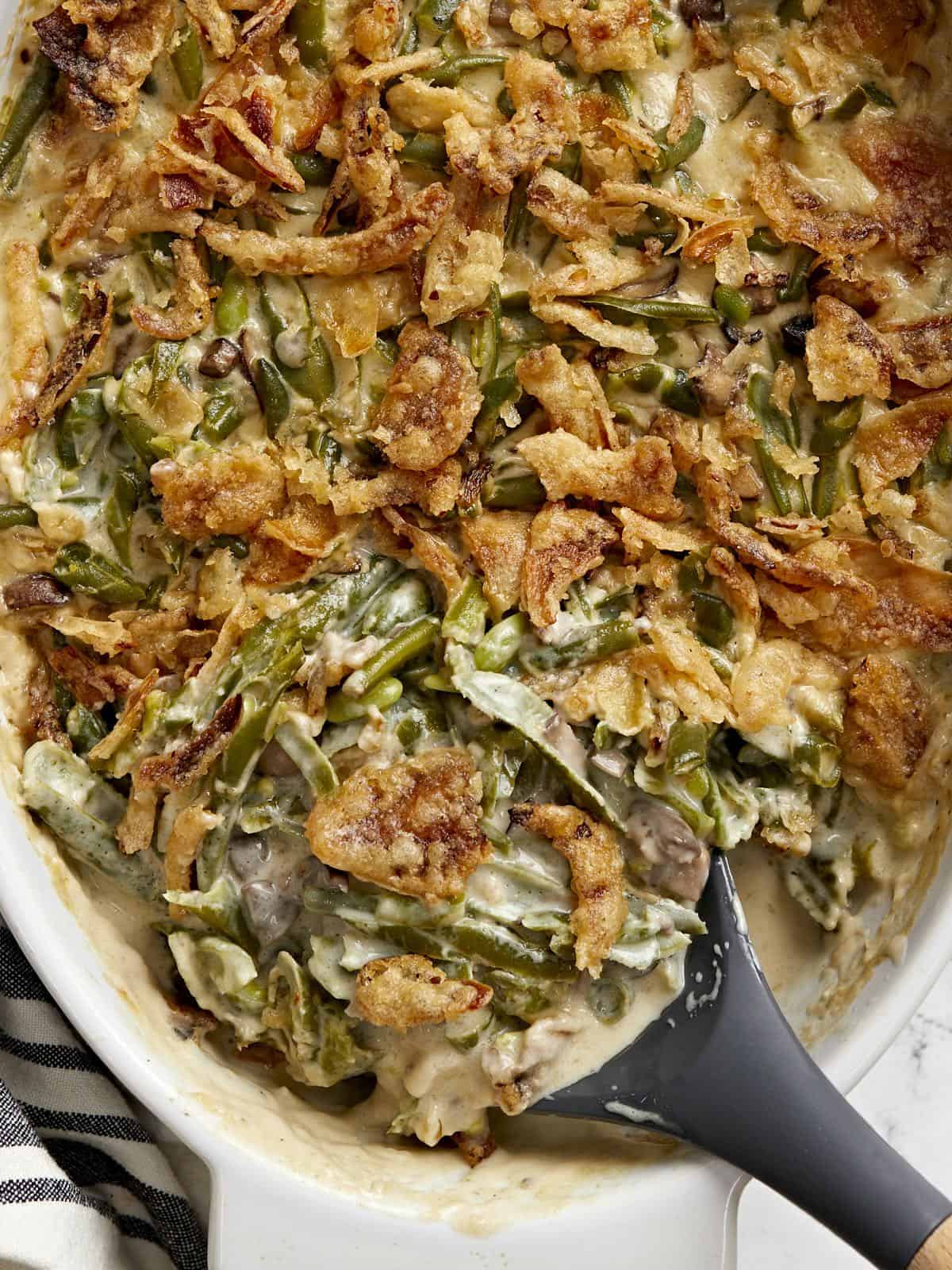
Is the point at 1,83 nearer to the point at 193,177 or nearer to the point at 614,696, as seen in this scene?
the point at 193,177

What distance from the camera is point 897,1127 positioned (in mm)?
3406

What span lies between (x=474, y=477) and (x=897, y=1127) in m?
2.01

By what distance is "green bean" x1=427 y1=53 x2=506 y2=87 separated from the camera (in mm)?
Answer: 2809

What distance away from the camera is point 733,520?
2.87m

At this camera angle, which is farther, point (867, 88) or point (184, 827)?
point (867, 88)

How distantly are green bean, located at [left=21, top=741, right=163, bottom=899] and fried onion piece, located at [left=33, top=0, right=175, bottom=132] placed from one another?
132 cm

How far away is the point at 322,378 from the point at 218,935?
120cm

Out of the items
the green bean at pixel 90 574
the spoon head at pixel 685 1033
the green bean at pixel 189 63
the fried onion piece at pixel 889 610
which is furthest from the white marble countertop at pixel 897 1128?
the green bean at pixel 189 63

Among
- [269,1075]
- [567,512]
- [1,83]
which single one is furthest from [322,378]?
[269,1075]

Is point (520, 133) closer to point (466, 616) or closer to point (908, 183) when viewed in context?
point (908, 183)

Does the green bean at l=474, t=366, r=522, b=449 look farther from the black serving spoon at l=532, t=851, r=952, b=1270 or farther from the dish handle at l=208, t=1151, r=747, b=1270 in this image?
the dish handle at l=208, t=1151, r=747, b=1270

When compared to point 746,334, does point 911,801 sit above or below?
below

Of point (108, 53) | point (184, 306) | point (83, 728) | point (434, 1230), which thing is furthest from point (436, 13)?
point (434, 1230)

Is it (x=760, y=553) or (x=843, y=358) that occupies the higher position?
(x=843, y=358)
